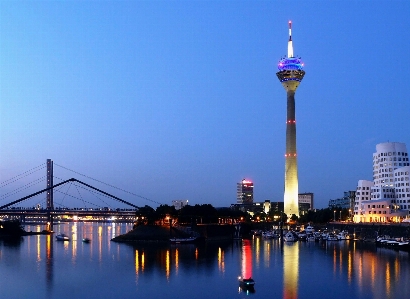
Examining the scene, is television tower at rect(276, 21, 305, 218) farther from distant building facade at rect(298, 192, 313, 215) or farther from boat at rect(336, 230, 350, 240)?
distant building facade at rect(298, 192, 313, 215)

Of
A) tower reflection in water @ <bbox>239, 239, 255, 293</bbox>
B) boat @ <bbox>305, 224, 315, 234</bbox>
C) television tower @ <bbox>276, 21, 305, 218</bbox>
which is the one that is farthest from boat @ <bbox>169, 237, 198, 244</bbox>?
television tower @ <bbox>276, 21, 305, 218</bbox>

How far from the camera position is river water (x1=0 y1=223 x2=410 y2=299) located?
70.4 ft

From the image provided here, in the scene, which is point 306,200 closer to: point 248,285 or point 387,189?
point 387,189

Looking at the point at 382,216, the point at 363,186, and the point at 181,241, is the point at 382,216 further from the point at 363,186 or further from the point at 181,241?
the point at 181,241

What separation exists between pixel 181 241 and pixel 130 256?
981 centimetres

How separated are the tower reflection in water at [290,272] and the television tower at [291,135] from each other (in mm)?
29631

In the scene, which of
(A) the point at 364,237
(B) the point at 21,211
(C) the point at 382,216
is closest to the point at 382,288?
(A) the point at 364,237

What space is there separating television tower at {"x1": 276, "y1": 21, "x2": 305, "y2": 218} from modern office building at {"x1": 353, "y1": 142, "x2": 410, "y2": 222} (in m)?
13.8

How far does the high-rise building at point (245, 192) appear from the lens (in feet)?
412

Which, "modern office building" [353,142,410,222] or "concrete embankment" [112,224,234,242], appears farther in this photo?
"modern office building" [353,142,410,222]

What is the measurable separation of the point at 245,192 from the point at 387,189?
7599 cm

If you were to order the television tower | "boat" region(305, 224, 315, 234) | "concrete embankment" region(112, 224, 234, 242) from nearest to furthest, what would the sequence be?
"concrete embankment" region(112, 224, 234, 242)
"boat" region(305, 224, 315, 234)
the television tower

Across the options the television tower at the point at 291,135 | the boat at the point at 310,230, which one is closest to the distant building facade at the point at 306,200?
the television tower at the point at 291,135

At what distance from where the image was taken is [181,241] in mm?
43812
